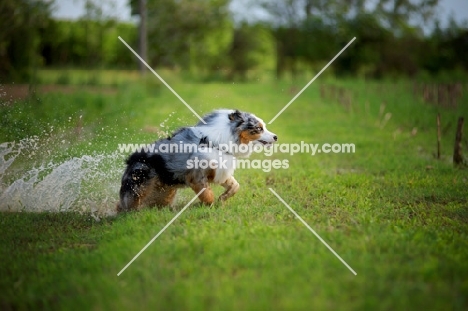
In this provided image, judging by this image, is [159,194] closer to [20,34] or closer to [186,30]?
[20,34]

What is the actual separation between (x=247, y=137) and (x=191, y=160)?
2.80 ft

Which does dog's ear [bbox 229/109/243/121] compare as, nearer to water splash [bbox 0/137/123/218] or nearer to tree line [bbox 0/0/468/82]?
water splash [bbox 0/137/123/218]

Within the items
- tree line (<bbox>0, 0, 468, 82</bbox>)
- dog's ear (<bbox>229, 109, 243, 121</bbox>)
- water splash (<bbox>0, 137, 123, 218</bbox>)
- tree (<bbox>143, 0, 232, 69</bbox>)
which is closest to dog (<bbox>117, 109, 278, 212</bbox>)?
dog's ear (<bbox>229, 109, 243, 121</bbox>)

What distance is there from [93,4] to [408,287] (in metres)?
20.6

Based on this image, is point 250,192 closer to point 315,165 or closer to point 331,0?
point 315,165

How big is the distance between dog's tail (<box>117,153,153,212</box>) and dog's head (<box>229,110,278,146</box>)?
1.27 meters

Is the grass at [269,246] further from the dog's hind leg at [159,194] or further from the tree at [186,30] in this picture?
the tree at [186,30]

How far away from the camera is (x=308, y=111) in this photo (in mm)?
17719

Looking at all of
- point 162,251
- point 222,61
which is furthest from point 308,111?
point 222,61

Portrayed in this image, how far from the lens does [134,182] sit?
20.9ft

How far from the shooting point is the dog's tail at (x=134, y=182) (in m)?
6.39

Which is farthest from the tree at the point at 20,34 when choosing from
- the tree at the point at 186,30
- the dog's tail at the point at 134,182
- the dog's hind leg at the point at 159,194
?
the tree at the point at 186,30

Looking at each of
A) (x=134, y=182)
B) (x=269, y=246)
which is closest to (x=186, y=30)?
(x=134, y=182)

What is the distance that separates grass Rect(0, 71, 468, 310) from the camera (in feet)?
12.8
